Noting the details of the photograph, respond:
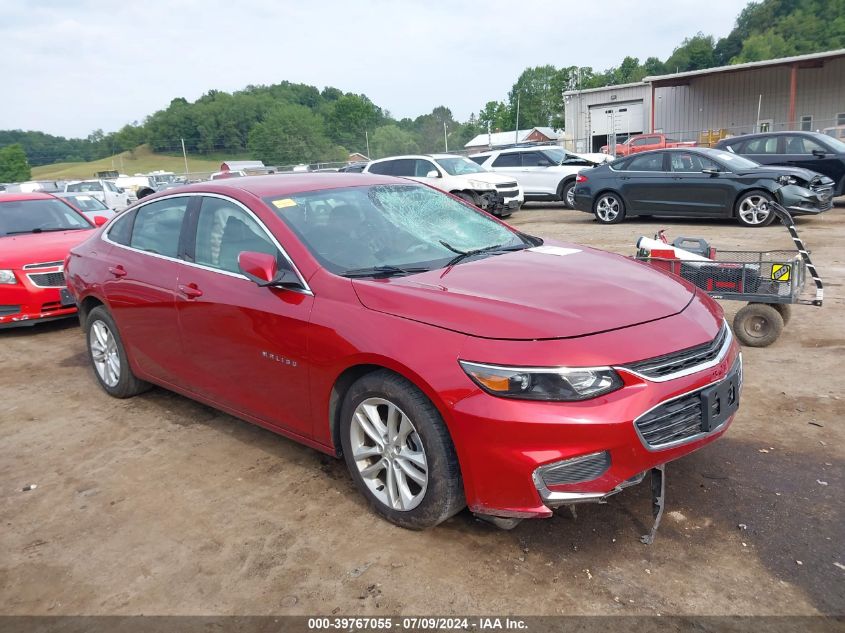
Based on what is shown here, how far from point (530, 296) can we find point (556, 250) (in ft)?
3.31

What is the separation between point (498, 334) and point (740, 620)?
1393mm

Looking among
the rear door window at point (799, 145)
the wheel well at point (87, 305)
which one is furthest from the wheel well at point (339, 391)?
the rear door window at point (799, 145)

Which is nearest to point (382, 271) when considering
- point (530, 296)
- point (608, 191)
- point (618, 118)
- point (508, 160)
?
point (530, 296)

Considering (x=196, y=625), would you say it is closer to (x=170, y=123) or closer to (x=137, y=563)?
(x=137, y=563)

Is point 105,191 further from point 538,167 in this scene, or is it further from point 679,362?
point 679,362

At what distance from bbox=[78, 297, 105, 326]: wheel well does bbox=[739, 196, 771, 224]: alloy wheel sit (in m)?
11.2

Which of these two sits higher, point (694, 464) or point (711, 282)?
point (711, 282)

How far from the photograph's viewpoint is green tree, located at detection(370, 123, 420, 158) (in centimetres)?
8000

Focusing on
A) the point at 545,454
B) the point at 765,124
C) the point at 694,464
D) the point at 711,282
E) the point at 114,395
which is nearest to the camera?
the point at 545,454

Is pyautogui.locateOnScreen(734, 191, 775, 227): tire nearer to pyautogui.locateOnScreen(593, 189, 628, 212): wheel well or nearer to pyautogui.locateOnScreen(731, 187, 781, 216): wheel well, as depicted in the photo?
pyautogui.locateOnScreen(731, 187, 781, 216): wheel well

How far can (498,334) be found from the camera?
2812 mm

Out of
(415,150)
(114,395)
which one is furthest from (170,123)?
(114,395)

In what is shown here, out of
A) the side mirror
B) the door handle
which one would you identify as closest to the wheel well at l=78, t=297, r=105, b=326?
the door handle

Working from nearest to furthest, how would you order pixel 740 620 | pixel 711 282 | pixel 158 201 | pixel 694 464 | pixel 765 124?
pixel 740 620
pixel 694 464
pixel 158 201
pixel 711 282
pixel 765 124
